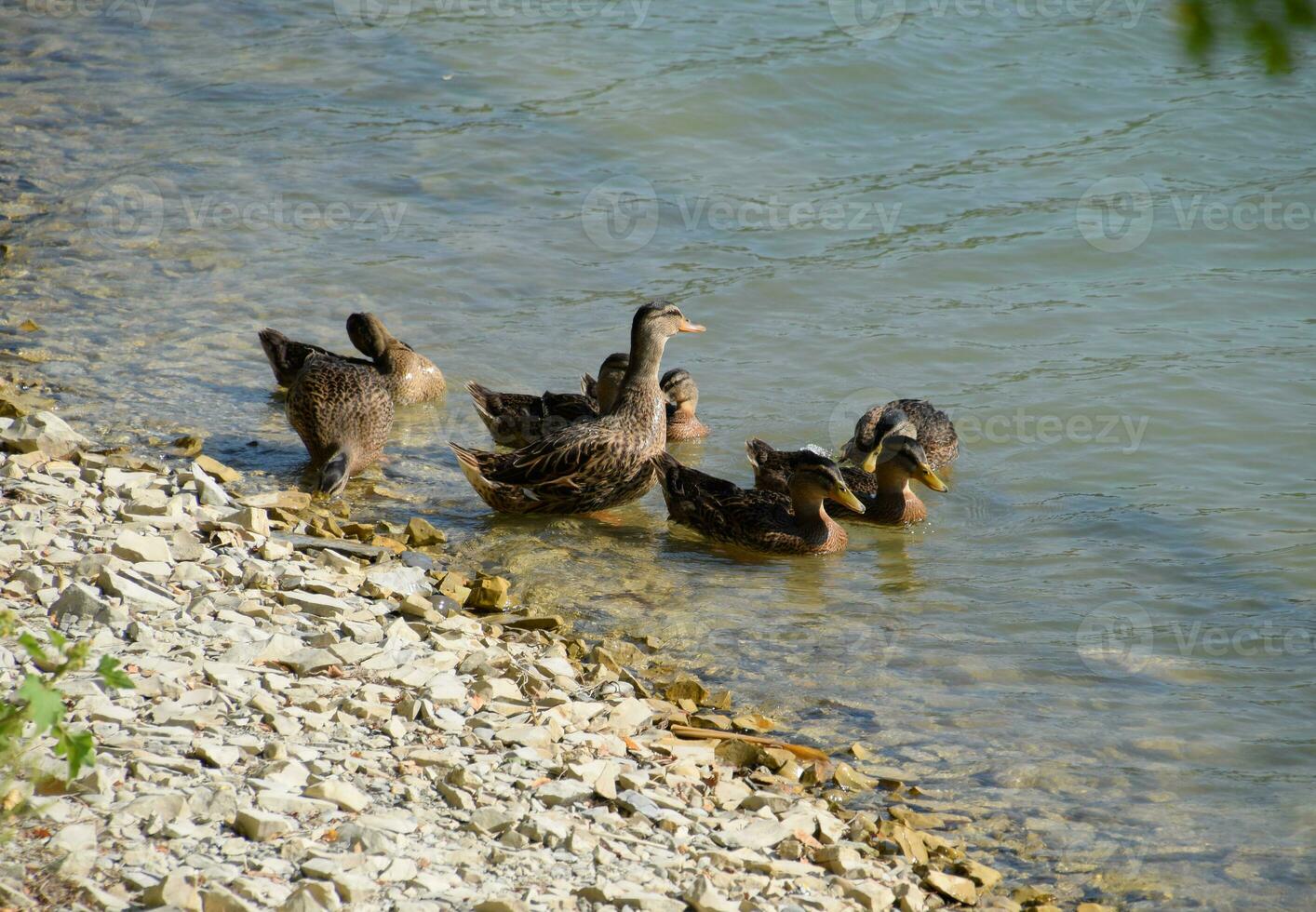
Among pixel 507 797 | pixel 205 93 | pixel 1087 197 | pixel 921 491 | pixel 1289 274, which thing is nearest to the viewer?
pixel 507 797

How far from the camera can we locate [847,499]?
8000mm

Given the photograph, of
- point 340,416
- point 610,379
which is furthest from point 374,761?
point 610,379

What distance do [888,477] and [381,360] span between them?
3789 mm

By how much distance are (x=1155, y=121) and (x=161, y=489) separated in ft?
40.3

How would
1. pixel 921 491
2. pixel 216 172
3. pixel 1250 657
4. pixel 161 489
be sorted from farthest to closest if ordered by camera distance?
pixel 216 172 < pixel 921 491 < pixel 161 489 < pixel 1250 657

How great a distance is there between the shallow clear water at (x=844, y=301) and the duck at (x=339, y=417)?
272 mm

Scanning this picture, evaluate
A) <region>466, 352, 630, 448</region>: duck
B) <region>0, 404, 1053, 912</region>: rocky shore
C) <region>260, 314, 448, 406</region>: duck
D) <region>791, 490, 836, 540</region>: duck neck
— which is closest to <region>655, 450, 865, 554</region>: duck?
<region>791, 490, 836, 540</region>: duck neck

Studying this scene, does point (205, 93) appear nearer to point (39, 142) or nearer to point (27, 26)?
point (39, 142)

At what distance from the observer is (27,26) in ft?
64.5

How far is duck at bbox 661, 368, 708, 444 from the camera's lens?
30.4ft

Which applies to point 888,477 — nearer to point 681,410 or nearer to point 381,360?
point 681,410

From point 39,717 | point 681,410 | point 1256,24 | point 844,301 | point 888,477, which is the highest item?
point 1256,24

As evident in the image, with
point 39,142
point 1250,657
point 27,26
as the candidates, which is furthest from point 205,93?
point 1250,657

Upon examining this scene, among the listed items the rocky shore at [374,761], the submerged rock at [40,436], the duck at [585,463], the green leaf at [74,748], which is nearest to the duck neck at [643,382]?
the duck at [585,463]
